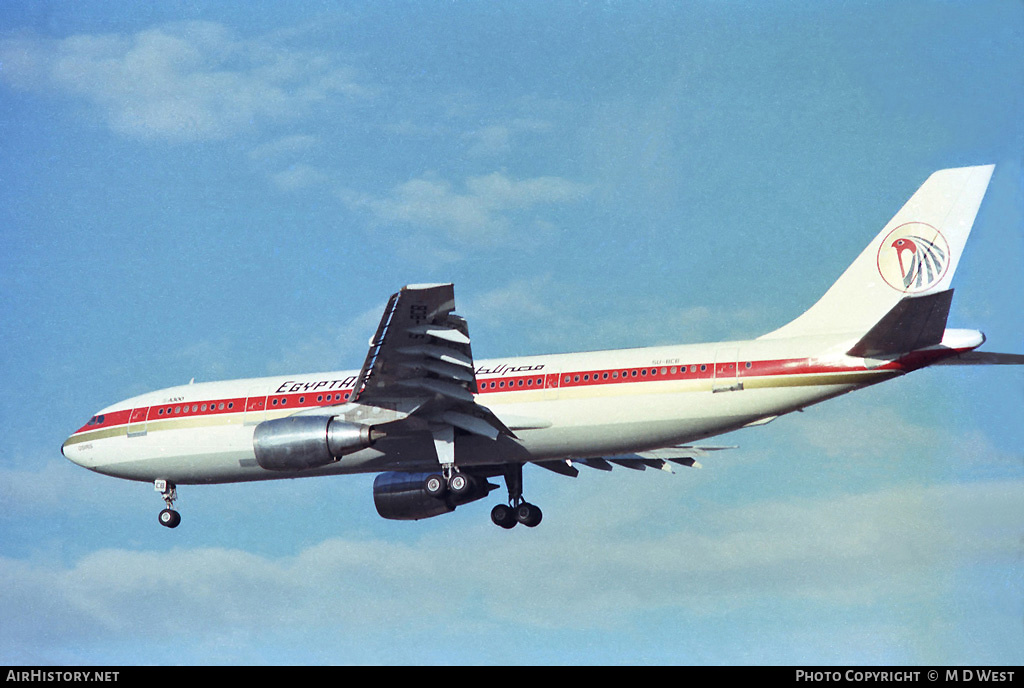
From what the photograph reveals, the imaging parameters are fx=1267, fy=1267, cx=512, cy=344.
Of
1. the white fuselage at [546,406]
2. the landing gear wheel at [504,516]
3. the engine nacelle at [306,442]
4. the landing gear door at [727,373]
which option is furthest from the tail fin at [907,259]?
the engine nacelle at [306,442]

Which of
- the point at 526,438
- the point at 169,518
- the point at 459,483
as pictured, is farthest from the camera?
the point at 169,518

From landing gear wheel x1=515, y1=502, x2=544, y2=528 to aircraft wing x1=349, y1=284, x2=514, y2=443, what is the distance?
5168 millimetres

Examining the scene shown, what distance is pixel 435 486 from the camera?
1198 inches

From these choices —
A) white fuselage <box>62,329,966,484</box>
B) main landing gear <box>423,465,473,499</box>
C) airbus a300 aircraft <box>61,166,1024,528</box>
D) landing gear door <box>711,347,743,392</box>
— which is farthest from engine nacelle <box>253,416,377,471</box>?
landing gear door <box>711,347,743,392</box>

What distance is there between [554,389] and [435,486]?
3879 millimetres

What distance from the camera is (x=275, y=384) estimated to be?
31.9 metres

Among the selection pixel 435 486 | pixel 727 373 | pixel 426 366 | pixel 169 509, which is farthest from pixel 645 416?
pixel 169 509

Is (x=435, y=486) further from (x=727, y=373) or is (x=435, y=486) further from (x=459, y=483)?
(x=727, y=373)
